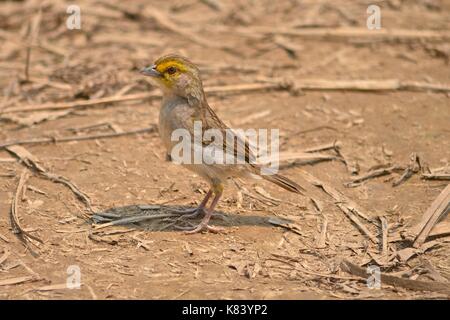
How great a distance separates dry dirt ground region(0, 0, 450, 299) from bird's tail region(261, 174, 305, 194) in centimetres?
24

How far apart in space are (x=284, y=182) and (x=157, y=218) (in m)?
1.15

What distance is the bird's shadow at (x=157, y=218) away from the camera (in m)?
6.32

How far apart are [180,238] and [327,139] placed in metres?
2.54

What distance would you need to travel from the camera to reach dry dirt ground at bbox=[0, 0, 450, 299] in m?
5.62

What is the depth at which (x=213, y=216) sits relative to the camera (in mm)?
6582

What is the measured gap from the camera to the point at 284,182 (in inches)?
256

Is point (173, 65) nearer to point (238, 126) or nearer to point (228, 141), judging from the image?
point (228, 141)

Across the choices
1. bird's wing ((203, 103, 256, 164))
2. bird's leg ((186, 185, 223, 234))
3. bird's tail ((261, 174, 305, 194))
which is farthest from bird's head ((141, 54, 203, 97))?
bird's tail ((261, 174, 305, 194))

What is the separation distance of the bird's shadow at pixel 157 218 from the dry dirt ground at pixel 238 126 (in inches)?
0.9

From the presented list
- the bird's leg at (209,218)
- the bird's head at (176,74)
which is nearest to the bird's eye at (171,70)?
the bird's head at (176,74)

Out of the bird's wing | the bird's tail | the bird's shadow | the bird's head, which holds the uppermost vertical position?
the bird's head

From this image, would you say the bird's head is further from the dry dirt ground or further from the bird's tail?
the dry dirt ground

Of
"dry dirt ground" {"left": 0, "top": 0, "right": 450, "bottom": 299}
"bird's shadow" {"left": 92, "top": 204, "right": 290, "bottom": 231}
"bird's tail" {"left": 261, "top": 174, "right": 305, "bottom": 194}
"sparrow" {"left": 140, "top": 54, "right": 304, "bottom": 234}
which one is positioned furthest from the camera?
"bird's tail" {"left": 261, "top": 174, "right": 305, "bottom": 194}
